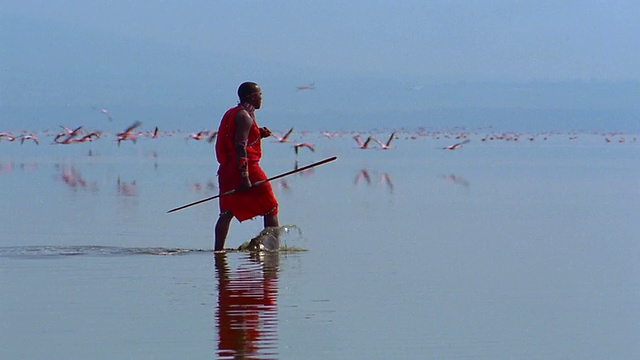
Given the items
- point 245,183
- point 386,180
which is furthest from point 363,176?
point 245,183

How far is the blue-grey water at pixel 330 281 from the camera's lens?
7574 mm

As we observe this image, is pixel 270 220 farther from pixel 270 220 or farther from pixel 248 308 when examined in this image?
pixel 248 308

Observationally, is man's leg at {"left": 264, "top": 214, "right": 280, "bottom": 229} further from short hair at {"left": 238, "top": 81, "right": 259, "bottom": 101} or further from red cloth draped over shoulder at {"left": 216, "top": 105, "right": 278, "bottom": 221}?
short hair at {"left": 238, "top": 81, "right": 259, "bottom": 101}

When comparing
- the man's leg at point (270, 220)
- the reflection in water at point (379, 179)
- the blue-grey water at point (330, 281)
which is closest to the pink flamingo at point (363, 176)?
the reflection in water at point (379, 179)

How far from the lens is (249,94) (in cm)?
1134

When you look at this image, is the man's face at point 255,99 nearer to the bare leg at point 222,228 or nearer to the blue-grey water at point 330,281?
the bare leg at point 222,228

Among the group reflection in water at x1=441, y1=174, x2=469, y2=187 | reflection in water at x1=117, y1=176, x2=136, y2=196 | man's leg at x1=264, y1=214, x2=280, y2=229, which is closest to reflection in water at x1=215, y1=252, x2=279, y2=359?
man's leg at x1=264, y1=214, x2=280, y2=229

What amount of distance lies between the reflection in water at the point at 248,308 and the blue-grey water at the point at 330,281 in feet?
0.05

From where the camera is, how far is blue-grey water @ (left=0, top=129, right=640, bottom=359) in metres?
7.57

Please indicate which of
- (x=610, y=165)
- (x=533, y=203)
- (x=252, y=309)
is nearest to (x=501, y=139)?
(x=610, y=165)

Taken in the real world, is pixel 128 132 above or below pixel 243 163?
above

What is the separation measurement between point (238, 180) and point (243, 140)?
35 cm

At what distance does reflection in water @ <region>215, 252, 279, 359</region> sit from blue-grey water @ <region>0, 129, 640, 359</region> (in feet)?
0.05

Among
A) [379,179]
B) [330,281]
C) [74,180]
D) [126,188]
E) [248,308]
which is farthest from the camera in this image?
[379,179]
